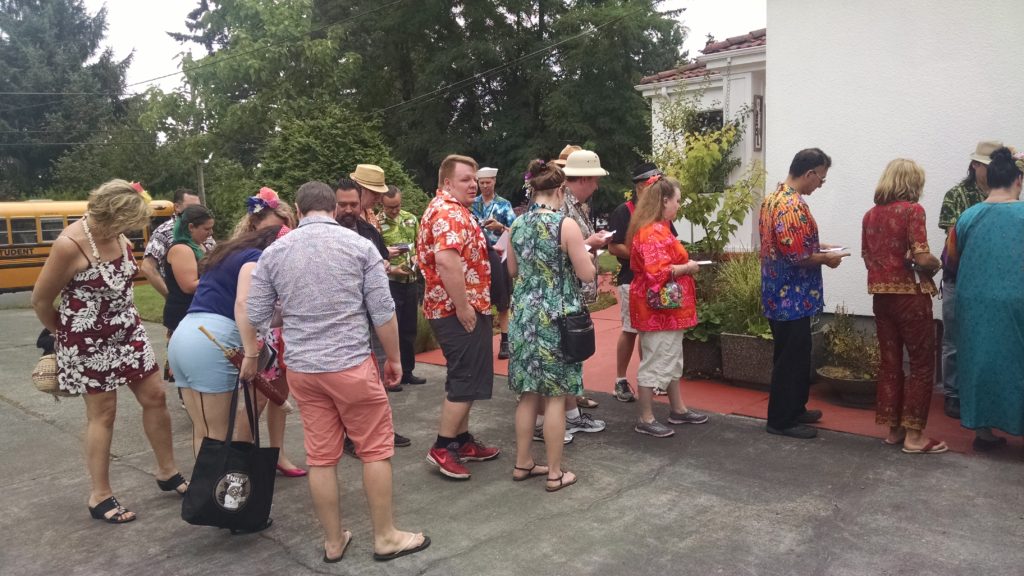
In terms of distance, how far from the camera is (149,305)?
14.4 meters

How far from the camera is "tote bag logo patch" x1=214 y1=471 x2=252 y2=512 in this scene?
3502mm

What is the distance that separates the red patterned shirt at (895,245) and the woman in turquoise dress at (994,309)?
31 cm

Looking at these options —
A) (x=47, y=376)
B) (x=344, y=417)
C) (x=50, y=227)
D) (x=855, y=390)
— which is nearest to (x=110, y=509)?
(x=47, y=376)

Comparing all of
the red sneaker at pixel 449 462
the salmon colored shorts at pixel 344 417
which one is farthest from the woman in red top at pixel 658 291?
the salmon colored shorts at pixel 344 417

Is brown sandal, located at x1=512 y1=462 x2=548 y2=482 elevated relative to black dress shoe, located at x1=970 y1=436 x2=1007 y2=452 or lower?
lower

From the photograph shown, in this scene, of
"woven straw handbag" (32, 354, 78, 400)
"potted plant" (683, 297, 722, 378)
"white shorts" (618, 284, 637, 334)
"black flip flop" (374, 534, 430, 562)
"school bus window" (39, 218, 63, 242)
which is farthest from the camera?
"school bus window" (39, 218, 63, 242)

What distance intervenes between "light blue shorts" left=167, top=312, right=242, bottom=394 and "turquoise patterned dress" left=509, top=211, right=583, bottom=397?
60.0 inches

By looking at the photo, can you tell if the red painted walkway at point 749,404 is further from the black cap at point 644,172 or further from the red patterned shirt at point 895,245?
the black cap at point 644,172

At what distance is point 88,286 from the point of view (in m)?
3.93

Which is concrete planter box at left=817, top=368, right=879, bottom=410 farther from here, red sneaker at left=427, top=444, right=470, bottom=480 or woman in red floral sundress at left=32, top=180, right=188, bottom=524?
woman in red floral sundress at left=32, top=180, right=188, bottom=524

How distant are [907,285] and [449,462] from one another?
9.54 feet

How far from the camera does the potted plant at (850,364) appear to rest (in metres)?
5.52

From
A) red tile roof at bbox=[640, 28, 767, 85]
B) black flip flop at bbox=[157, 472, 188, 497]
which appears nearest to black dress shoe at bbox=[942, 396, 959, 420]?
black flip flop at bbox=[157, 472, 188, 497]

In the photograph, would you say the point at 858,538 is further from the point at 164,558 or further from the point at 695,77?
the point at 695,77
